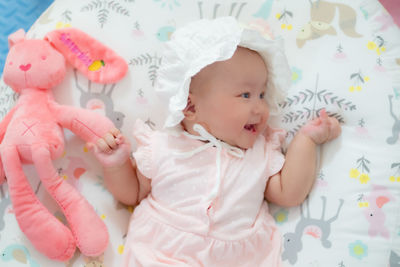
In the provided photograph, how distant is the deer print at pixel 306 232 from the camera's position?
107 cm

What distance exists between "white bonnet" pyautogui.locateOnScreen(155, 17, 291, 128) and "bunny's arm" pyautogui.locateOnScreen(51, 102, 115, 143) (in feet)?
0.60

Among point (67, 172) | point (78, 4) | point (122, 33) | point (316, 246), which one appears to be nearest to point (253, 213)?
point (316, 246)

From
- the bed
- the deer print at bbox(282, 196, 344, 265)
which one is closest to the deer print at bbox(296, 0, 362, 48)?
the bed

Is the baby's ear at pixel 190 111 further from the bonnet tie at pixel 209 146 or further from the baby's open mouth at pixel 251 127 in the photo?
the baby's open mouth at pixel 251 127

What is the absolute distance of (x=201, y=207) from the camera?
3.55 feet

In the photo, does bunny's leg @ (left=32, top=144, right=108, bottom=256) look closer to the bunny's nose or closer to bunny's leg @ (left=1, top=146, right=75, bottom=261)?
bunny's leg @ (left=1, top=146, right=75, bottom=261)

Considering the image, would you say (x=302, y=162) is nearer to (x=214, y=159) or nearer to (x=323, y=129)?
(x=323, y=129)

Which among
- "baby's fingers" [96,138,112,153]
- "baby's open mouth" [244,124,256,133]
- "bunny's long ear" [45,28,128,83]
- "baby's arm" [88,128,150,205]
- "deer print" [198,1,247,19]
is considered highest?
"deer print" [198,1,247,19]

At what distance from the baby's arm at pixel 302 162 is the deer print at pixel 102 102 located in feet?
1.54

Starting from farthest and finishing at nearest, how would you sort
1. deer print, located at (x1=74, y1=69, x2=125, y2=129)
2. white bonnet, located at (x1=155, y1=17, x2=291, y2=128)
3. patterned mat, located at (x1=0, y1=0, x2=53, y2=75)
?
patterned mat, located at (x1=0, y1=0, x2=53, y2=75) → deer print, located at (x1=74, y1=69, x2=125, y2=129) → white bonnet, located at (x1=155, y1=17, x2=291, y2=128)

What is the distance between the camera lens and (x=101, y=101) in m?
1.25

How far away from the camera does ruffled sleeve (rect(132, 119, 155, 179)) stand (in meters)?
1.15

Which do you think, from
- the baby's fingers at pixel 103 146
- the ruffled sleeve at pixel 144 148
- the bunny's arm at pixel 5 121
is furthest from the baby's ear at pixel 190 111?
the bunny's arm at pixel 5 121

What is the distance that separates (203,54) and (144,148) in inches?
12.0
